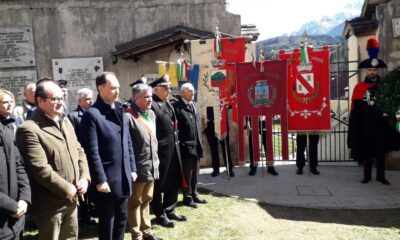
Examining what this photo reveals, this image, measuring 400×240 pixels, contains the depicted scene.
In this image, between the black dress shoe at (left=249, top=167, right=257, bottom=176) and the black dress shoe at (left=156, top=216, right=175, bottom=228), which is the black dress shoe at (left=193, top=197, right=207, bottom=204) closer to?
the black dress shoe at (left=156, top=216, right=175, bottom=228)

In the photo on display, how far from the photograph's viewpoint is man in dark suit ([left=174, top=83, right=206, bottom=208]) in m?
A: 5.57

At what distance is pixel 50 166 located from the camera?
118 inches

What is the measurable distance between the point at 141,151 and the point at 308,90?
417 cm

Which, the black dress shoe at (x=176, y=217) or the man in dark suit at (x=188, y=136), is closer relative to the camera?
the black dress shoe at (x=176, y=217)

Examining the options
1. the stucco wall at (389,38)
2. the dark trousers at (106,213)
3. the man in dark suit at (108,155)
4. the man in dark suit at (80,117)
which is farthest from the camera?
the stucco wall at (389,38)

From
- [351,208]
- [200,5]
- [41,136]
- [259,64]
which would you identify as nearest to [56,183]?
[41,136]

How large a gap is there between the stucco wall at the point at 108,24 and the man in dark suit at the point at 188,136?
2994 millimetres

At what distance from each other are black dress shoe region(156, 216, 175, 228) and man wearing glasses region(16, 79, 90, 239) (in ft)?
6.17

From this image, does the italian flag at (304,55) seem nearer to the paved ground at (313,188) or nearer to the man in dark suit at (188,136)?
the paved ground at (313,188)

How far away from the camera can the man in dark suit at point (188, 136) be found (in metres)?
5.57

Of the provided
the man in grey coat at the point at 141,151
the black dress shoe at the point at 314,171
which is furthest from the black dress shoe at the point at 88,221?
the black dress shoe at the point at 314,171

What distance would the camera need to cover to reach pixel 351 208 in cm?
571

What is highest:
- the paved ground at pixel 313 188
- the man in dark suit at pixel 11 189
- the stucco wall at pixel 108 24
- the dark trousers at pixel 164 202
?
the stucco wall at pixel 108 24

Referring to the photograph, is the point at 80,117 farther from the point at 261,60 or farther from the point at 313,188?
the point at 313,188
